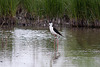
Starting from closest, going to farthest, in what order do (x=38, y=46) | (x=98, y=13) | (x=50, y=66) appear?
(x=50, y=66)
(x=38, y=46)
(x=98, y=13)

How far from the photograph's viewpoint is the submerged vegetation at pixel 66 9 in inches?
629

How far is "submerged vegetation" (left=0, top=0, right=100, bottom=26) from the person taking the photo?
629 inches

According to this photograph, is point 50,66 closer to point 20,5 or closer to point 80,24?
point 80,24

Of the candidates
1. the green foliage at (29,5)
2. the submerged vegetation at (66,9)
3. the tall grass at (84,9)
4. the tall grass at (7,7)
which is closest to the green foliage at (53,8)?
the submerged vegetation at (66,9)

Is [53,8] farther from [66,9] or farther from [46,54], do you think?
[46,54]

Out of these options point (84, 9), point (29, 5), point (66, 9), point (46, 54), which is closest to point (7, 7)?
point (29, 5)

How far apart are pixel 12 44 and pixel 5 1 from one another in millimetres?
6744

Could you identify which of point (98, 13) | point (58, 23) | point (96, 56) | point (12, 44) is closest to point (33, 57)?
point (96, 56)

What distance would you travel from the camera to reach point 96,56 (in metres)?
7.98

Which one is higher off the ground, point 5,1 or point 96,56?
point 5,1

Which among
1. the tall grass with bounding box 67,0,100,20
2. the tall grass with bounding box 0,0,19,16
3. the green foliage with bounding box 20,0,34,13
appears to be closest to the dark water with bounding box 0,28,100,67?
the tall grass with bounding box 67,0,100,20

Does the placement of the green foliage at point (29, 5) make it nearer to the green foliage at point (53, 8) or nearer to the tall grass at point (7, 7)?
the tall grass at point (7, 7)

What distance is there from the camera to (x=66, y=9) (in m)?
17.7

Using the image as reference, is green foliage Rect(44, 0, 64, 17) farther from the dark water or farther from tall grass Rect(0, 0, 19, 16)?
the dark water
